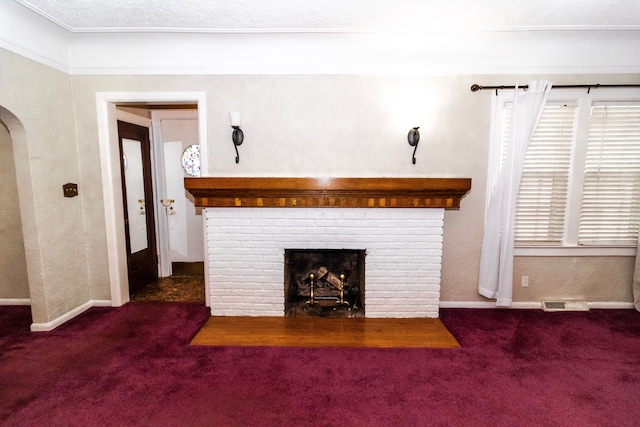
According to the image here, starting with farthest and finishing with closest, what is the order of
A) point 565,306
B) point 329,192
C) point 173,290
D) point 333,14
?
point 173,290, point 565,306, point 329,192, point 333,14

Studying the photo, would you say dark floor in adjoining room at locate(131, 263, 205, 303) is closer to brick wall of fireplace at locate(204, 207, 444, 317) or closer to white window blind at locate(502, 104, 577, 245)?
brick wall of fireplace at locate(204, 207, 444, 317)

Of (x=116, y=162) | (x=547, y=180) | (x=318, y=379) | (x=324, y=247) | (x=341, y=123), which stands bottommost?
(x=318, y=379)

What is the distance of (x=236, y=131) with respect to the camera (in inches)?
116

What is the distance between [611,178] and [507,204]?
1091mm

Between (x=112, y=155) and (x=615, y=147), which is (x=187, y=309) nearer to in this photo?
(x=112, y=155)

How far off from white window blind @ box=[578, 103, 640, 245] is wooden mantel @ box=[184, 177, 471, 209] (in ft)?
4.66

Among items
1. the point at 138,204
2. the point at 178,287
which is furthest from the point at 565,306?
the point at 138,204

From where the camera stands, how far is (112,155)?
3119 millimetres

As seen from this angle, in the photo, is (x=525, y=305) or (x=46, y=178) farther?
(x=525, y=305)

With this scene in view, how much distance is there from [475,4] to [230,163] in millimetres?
2377

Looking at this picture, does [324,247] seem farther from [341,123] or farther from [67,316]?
[67,316]

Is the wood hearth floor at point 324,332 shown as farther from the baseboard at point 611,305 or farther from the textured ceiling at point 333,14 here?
the textured ceiling at point 333,14

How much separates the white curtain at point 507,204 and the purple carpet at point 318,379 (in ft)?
1.26

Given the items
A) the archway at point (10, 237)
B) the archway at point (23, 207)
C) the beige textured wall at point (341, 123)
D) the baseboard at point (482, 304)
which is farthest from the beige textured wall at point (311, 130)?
the baseboard at point (482, 304)
